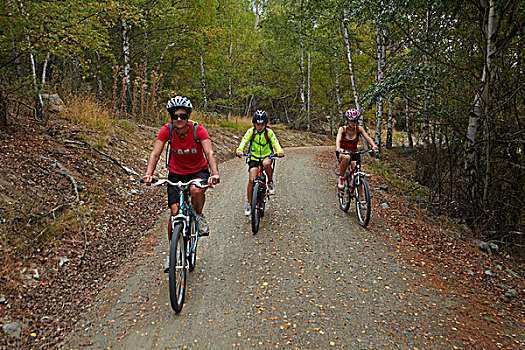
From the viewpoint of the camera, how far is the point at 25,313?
11.8ft

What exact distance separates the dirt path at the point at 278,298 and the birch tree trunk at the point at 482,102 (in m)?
2.85

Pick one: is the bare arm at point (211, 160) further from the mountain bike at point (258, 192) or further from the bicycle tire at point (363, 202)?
the bicycle tire at point (363, 202)

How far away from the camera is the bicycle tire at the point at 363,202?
6.31m

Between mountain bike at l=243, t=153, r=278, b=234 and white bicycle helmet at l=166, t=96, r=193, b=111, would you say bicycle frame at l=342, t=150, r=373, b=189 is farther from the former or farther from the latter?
white bicycle helmet at l=166, t=96, r=193, b=111

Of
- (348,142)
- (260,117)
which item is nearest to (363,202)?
(348,142)

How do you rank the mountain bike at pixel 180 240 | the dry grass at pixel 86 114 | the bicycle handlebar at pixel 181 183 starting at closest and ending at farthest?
the mountain bike at pixel 180 240
the bicycle handlebar at pixel 181 183
the dry grass at pixel 86 114

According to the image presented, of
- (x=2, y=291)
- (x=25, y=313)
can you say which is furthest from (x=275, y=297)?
(x=2, y=291)

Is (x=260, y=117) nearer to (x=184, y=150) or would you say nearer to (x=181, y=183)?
(x=184, y=150)

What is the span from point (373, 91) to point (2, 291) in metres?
8.38

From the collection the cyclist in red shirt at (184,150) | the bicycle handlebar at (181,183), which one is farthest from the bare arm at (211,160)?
the bicycle handlebar at (181,183)

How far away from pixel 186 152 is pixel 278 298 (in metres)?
2.17

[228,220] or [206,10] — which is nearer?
[228,220]

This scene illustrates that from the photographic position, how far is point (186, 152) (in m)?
4.34

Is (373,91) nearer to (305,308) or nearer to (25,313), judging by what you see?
(305,308)
